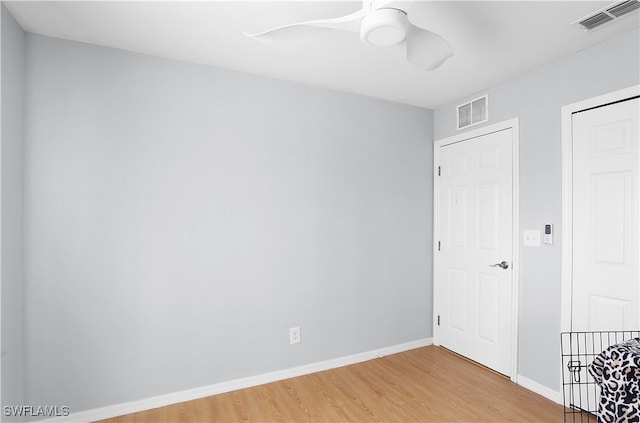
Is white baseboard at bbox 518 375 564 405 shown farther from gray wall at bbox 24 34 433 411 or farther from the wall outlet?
the wall outlet

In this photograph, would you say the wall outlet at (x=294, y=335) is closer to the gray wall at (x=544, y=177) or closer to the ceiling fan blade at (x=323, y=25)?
the gray wall at (x=544, y=177)

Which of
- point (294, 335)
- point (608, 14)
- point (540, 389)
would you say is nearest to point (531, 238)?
point (540, 389)

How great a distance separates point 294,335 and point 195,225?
121 cm

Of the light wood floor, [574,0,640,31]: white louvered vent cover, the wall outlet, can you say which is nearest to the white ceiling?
[574,0,640,31]: white louvered vent cover

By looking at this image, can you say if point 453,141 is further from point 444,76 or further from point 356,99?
point 356,99

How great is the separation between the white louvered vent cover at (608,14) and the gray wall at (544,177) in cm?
31

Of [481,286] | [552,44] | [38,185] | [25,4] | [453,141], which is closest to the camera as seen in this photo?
[25,4]

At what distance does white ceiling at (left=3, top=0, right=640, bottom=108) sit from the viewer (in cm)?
184

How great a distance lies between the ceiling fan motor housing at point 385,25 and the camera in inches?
53.4

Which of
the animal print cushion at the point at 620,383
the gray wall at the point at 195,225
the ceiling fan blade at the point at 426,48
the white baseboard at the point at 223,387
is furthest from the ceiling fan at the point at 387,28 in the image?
the white baseboard at the point at 223,387

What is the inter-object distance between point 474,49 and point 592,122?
90 centimetres

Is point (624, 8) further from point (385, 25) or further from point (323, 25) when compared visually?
point (323, 25)

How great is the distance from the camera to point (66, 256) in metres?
2.13

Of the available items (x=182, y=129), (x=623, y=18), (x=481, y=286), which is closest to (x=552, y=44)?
(x=623, y=18)
